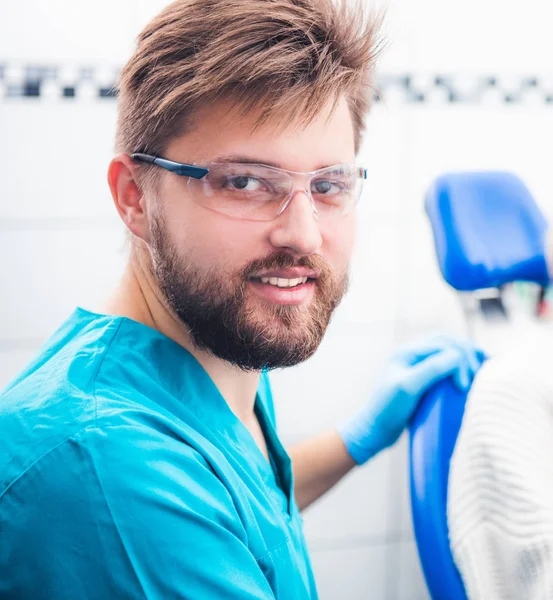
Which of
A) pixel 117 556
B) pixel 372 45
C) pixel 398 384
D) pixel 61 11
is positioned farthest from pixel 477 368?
pixel 61 11

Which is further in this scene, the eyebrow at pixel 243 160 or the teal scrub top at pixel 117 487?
the eyebrow at pixel 243 160

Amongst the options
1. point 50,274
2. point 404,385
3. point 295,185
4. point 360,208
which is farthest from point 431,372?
point 50,274

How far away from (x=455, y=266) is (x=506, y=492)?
468 mm

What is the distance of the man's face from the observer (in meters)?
0.79

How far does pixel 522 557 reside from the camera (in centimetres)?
93

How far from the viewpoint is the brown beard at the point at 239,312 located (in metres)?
0.80

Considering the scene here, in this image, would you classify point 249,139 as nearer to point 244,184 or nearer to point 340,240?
point 244,184

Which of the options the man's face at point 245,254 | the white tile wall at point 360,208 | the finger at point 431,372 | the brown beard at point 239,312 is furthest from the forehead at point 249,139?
the white tile wall at point 360,208

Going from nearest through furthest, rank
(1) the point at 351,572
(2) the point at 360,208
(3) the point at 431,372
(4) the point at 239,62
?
(4) the point at 239,62 → (3) the point at 431,372 → (2) the point at 360,208 → (1) the point at 351,572

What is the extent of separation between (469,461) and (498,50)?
1.44 metres

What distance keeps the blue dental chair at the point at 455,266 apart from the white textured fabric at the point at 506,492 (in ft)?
0.08

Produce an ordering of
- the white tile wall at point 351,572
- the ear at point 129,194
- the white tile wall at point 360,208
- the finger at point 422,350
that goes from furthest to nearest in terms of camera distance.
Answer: the white tile wall at point 351,572, the white tile wall at point 360,208, the finger at point 422,350, the ear at point 129,194

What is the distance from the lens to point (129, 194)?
891 millimetres

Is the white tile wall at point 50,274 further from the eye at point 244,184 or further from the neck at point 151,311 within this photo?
the eye at point 244,184
